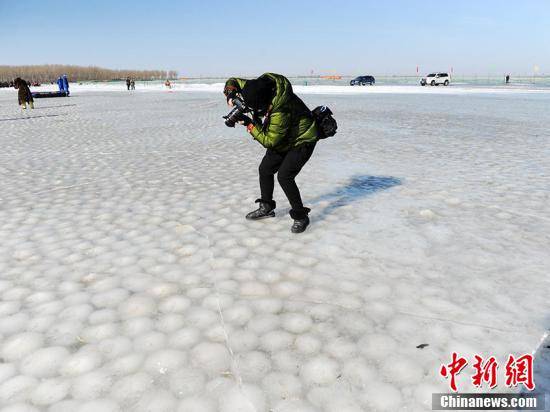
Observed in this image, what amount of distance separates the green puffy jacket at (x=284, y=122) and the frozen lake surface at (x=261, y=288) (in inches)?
35.8

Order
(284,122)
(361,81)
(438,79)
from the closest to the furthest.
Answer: (284,122) → (438,79) → (361,81)

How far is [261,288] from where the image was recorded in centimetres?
297

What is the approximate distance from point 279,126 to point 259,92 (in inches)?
13.4

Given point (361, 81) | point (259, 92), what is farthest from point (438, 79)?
point (259, 92)

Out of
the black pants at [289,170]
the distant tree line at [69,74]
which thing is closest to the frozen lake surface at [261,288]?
the black pants at [289,170]

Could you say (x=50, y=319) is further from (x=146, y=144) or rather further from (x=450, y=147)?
(x=450, y=147)

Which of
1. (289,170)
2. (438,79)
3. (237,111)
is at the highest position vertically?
(438,79)

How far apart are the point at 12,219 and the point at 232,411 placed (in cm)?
371

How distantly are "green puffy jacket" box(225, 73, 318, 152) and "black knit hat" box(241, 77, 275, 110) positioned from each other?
0.05 metres

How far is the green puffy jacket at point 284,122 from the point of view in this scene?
346 cm

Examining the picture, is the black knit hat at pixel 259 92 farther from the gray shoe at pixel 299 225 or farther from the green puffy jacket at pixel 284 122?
the gray shoe at pixel 299 225

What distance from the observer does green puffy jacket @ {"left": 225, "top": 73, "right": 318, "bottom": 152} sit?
11.3ft
